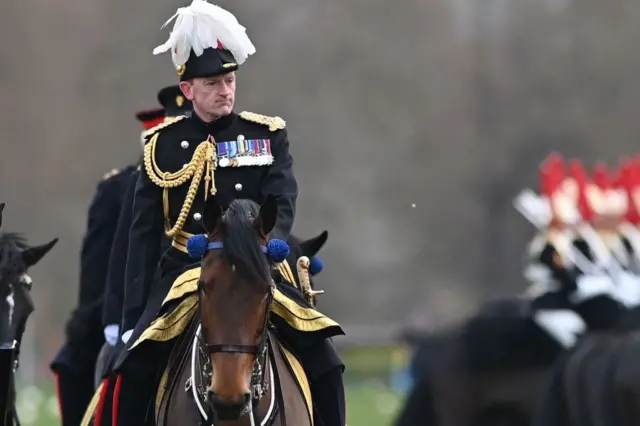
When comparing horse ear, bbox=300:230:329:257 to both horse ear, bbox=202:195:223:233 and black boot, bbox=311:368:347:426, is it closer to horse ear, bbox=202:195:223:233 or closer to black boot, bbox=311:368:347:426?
black boot, bbox=311:368:347:426

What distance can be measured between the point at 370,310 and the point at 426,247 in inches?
90.7

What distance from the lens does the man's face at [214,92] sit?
358 inches

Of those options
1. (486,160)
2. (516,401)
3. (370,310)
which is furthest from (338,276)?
(516,401)

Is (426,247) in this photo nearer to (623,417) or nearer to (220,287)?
(623,417)

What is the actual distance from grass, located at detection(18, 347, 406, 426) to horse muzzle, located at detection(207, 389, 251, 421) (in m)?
12.0

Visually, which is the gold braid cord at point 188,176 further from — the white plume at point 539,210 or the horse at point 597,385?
the white plume at point 539,210

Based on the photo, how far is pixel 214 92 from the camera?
30.0 ft

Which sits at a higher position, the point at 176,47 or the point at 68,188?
the point at 68,188

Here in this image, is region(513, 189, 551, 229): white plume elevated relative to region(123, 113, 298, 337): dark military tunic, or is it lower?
elevated

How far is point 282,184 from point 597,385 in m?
6.84

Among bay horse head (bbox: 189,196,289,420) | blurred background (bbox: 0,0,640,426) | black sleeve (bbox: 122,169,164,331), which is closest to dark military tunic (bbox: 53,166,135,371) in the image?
black sleeve (bbox: 122,169,164,331)

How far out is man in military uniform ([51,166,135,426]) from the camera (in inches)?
462

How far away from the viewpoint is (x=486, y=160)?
1740 inches

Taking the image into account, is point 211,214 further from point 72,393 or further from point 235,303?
point 72,393
